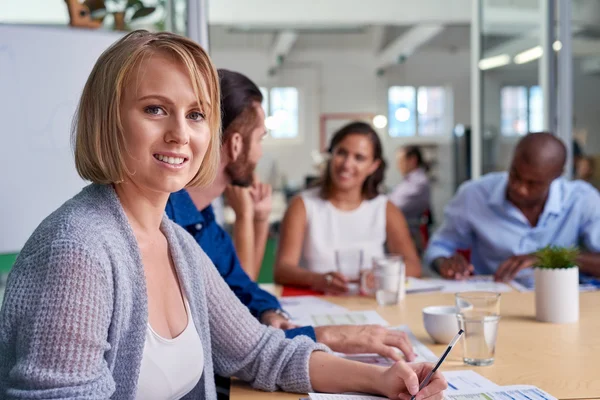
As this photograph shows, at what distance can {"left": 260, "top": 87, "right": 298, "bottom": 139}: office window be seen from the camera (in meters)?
13.4

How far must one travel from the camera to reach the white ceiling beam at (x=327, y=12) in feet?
22.2

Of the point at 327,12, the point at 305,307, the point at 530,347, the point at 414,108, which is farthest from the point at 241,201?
the point at 414,108

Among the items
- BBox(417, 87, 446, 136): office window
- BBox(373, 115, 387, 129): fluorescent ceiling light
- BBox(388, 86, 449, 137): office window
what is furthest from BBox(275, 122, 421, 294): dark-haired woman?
BBox(417, 87, 446, 136): office window

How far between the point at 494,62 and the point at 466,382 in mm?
4239

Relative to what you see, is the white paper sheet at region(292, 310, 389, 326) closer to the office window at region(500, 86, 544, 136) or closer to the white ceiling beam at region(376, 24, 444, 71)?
the office window at region(500, 86, 544, 136)

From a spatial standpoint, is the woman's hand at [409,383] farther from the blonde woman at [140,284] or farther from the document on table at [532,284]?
the document on table at [532,284]

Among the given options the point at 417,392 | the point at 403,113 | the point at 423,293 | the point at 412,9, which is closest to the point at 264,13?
the point at 412,9

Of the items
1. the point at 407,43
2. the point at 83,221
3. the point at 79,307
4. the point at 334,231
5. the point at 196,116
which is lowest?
the point at 334,231

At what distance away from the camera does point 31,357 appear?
95 centimetres

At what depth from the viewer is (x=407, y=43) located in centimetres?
1181

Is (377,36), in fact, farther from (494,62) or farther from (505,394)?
(505,394)

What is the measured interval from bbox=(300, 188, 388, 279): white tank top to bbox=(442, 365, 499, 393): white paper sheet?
161cm

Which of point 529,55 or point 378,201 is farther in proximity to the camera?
point 529,55

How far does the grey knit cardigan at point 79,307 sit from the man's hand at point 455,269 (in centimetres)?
146
